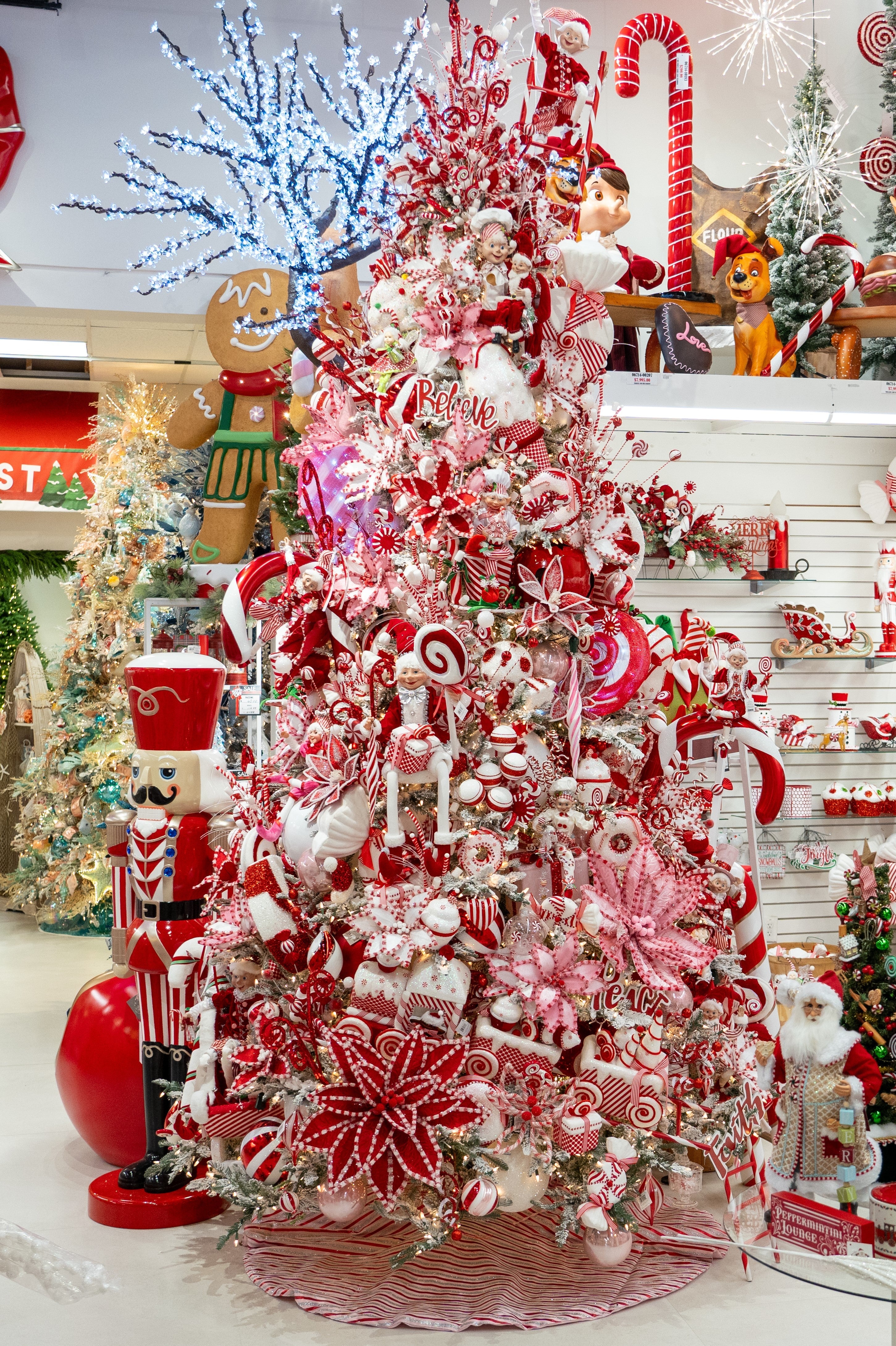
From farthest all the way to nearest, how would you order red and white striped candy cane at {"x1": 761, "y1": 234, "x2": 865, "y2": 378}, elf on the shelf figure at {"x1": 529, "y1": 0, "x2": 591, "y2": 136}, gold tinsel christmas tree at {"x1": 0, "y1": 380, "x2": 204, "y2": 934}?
gold tinsel christmas tree at {"x1": 0, "y1": 380, "x2": 204, "y2": 934}, red and white striped candy cane at {"x1": 761, "y1": 234, "x2": 865, "y2": 378}, elf on the shelf figure at {"x1": 529, "y1": 0, "x2": 591, "y2": 136}

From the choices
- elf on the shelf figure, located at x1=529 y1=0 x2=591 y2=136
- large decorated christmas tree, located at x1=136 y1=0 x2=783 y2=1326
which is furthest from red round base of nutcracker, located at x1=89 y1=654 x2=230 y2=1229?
elf on the shelf figure, located at x1=529 y1=0 x2=591 y2=136

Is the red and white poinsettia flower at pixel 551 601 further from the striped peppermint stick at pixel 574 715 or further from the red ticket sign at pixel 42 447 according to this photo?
the red ticket sign at pixel 42 447

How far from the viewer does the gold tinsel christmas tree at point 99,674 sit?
735 cm

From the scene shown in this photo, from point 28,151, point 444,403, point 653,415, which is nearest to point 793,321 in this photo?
point 653,415

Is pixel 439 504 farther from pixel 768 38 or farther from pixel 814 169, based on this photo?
pixel 768 38

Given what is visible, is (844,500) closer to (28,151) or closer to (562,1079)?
(562,1079)

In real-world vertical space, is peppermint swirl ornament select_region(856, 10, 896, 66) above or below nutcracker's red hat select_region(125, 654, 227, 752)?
above

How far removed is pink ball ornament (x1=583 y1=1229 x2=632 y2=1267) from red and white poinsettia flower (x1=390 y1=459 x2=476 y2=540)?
1.68m

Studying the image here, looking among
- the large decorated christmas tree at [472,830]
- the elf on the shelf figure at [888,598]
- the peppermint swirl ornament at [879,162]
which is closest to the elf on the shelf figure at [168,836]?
the large decorated christmas tree at [472,830]

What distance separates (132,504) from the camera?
293 inches

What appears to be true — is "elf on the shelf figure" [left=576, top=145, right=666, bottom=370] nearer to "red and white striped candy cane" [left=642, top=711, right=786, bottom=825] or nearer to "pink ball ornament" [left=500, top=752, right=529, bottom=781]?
"red and white striped candy cane" [left=642, top=711, right=786, bottom=825]

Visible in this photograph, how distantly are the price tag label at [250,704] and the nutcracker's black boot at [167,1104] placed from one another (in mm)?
2305

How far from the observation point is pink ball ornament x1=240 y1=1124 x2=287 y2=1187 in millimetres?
2943

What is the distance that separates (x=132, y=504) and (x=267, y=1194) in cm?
526
